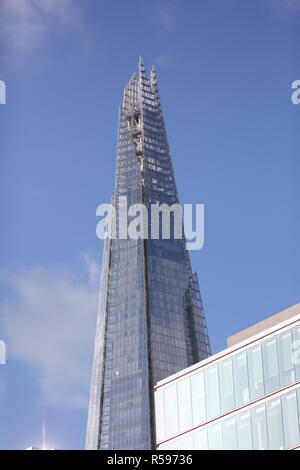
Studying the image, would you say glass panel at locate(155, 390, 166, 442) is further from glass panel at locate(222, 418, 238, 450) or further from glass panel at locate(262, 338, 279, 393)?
glass panel at locate(262, 338, 279, 393)

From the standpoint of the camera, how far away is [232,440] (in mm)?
72375

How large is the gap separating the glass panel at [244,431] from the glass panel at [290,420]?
11.3 ft

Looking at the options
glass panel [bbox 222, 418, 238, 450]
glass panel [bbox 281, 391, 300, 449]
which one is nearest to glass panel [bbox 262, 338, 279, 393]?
glass panel [bbox 281, 391, 300, 449]

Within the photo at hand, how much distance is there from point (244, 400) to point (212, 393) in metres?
3.26

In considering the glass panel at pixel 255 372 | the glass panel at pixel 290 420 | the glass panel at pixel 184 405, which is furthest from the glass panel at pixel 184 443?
the glass panel at pixel 290 420

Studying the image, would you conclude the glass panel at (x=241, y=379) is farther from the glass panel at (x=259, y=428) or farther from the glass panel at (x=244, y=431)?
the glass panel at (x=259, y=428)

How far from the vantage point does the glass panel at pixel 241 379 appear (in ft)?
238

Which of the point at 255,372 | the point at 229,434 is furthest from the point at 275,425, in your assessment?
the point at 229,434

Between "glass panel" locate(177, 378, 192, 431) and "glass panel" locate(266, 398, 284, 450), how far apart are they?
26.7 feet

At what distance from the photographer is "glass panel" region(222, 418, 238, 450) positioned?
72231 mm
